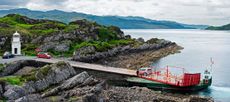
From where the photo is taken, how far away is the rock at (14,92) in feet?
132

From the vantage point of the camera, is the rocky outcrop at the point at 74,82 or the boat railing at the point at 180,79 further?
the boat railing at the point at 180,79

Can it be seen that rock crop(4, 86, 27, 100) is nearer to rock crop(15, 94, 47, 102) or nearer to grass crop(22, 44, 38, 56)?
rock crop(15, 94, 47, 102)

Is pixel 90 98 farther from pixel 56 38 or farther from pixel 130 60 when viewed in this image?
pixel 130 60

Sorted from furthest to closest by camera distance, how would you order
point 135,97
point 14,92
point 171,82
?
point 171,82
point 135,97
point 14,92

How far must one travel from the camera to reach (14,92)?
40875mm

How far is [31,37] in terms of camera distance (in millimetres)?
102375

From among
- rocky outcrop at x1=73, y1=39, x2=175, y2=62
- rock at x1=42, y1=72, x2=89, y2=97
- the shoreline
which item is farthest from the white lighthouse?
rock at x1=42, y1=72, x2=89, y2=97

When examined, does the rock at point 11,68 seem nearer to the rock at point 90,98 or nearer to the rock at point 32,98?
the rock at point 32,98

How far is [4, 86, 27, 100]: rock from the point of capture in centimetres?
4025

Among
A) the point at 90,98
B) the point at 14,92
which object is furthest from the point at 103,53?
the point at 14,92

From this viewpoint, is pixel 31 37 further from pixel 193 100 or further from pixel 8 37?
pixel 193 100

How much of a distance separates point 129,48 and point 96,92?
7661 cm

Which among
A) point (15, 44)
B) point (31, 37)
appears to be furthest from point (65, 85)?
point (31, 37)

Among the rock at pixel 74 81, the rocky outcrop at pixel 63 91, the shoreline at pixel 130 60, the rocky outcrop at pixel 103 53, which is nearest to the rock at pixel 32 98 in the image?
the rocky outcrop at pixel 63 91
